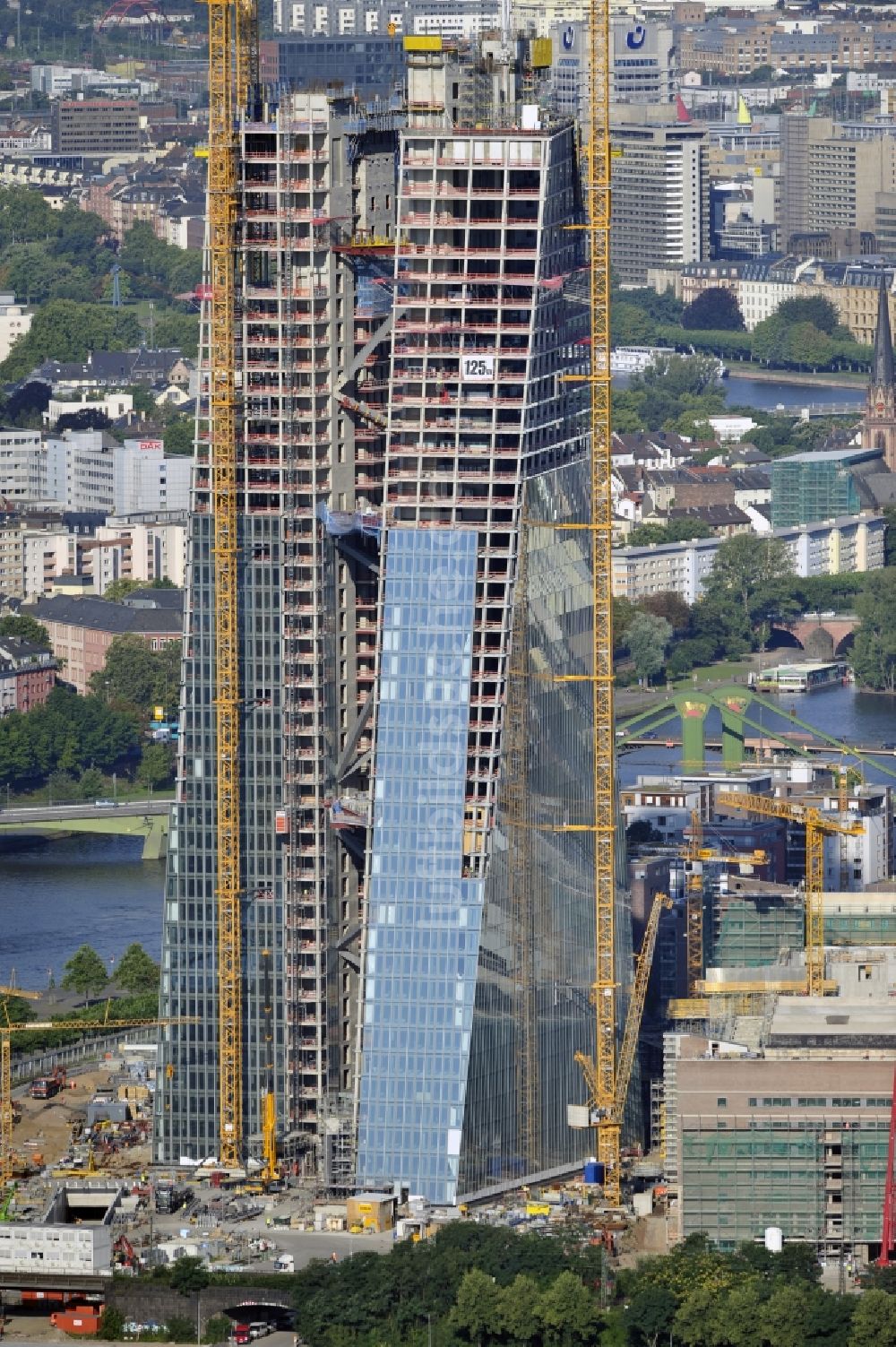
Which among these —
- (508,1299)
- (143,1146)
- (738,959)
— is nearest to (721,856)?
(738,959)

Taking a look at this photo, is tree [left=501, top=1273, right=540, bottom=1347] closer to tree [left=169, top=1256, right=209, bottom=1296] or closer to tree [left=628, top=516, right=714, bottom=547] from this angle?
tree [left=169, top=1256, right=209, bottom=1296]

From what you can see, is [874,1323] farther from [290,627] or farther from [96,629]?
[96,629]

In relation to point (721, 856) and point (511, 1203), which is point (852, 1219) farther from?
point (721, 856)

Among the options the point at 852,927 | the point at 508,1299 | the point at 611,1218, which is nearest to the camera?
the point at 508,1299

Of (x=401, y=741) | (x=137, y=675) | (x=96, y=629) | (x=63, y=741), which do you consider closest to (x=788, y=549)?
(x=96, y=629)

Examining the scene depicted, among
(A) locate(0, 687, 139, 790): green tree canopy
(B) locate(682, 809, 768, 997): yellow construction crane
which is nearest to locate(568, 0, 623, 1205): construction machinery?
(B) locate(682, 809, 768, 997): yellow construction crane

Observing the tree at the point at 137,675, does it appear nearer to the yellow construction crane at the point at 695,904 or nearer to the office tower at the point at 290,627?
the yellow construction crane at the point at 695,904
